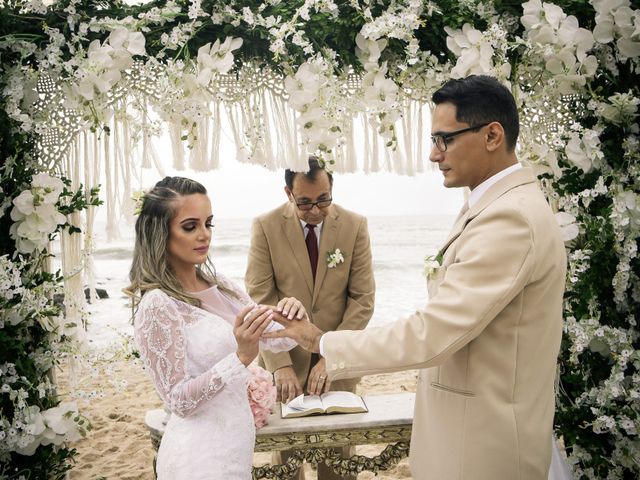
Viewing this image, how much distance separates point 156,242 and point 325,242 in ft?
5.17

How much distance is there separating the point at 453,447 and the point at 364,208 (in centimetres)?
2790

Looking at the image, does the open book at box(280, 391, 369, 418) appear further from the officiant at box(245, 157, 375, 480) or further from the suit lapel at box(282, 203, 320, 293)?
the suit lapel at box(282, 203, 320, 293)

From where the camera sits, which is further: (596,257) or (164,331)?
(596,257)

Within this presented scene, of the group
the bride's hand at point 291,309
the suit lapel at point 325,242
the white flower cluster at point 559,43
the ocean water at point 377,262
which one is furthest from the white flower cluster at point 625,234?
the ocean water at point 377,262

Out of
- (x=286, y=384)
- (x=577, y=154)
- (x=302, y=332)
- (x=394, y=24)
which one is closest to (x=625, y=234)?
(x=577, y=154)

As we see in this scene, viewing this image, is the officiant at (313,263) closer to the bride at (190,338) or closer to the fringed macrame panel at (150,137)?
the fringed macrame panel at (150,137)

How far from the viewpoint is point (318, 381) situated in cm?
358

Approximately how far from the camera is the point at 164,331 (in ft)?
7.38

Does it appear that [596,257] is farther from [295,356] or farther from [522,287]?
[295,356]

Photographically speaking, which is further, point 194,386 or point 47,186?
point 47,186

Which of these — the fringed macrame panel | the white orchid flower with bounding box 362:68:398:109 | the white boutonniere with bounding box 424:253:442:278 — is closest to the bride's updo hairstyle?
the fringed macrame panel

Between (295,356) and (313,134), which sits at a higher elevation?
(313,134)

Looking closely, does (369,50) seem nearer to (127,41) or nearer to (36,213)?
(127,41)

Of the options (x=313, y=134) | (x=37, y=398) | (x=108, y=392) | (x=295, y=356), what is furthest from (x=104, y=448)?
(x=313, y=134)
